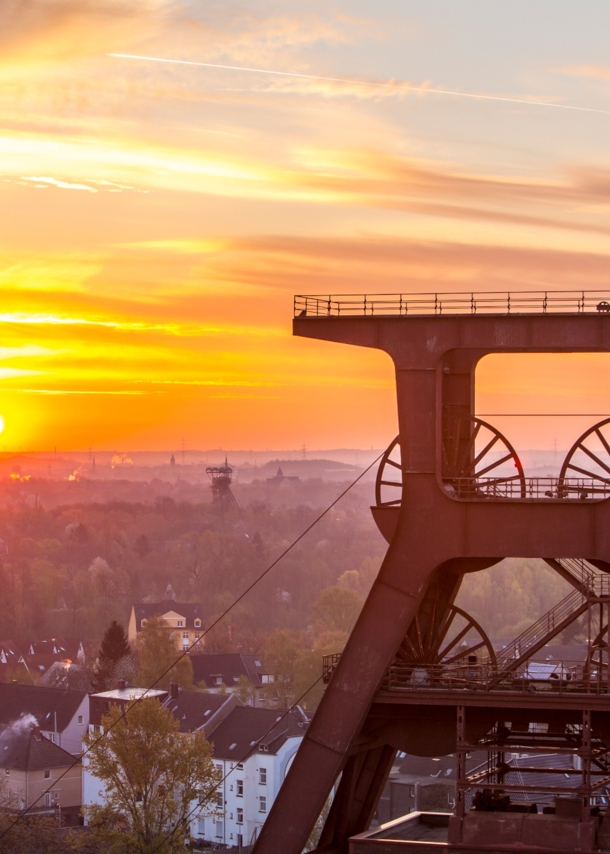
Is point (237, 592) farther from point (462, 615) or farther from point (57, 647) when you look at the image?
point (462, 615)

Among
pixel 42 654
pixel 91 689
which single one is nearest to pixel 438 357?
pixel 91 689

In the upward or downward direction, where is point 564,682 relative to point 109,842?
upward

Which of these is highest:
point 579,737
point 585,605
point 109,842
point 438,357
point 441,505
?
point 438,357

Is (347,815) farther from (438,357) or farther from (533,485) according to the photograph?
(438,357)

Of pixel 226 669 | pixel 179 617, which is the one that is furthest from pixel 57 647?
pixel 226 669

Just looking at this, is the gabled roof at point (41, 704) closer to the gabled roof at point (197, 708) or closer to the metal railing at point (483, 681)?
the gabled roof at point (197, 708)

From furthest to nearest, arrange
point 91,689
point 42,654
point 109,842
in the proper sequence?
1. point 42,654
2. point 91,689
3. point 109,842

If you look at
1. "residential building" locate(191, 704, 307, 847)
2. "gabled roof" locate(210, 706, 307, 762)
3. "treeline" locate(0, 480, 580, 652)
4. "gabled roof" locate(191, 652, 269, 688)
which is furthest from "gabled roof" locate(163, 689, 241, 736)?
"treeline" locate(0, 480, 580, 652)
